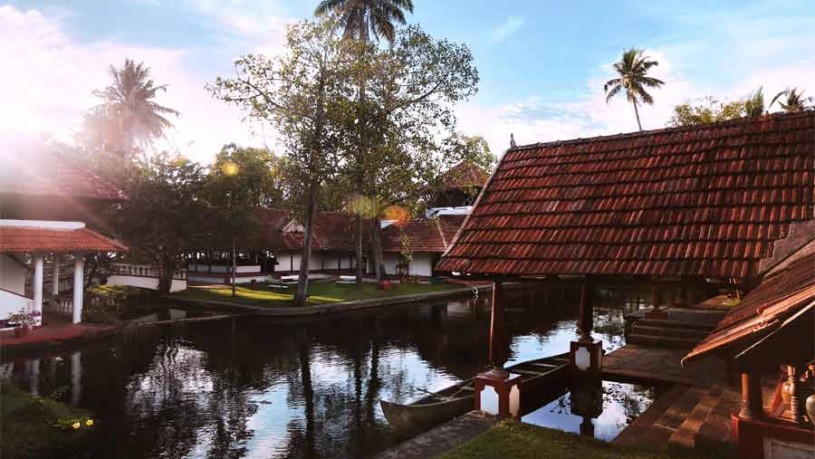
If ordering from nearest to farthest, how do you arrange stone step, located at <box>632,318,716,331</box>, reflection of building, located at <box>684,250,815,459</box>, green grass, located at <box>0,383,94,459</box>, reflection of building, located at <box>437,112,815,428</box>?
1. reflection of building, located at <box>684,250,815,459</box>
2. reflection of building, located at <box>437,112,815,428</box>
3. green grass, located at <box>0,383,94,459</box>
4. stone step, located at <box>632,318,716,331</box>

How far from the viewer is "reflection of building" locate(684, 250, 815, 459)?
15.2 ft

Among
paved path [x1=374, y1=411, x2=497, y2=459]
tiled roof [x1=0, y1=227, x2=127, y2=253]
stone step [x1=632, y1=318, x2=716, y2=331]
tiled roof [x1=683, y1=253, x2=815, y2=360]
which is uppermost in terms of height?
tiled roof [x1=0, y1=227, x2=127, y2=253]

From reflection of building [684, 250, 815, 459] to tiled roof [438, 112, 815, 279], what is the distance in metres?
1.09

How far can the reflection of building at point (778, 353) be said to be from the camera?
15.2ft

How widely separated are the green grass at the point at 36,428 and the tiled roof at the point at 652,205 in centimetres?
780

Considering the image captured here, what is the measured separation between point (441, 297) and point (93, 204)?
19853 millimetres

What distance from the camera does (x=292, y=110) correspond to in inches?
1026

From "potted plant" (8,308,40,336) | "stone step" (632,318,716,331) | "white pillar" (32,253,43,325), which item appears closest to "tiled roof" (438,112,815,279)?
"stone step" (632,318,716,331)

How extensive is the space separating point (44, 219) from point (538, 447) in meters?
21.8

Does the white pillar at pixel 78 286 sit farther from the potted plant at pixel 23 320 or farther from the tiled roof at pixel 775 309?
the tiled roof at pixel 775 309

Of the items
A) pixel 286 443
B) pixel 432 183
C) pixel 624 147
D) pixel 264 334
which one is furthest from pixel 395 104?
pixel 286 443

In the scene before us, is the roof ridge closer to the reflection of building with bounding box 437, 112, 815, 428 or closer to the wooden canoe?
the reflection of building with bounding box 437, 112, 815, 428

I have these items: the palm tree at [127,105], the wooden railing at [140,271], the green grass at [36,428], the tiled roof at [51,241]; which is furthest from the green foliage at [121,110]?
the green grass at [36,428]

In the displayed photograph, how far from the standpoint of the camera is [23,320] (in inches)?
712
